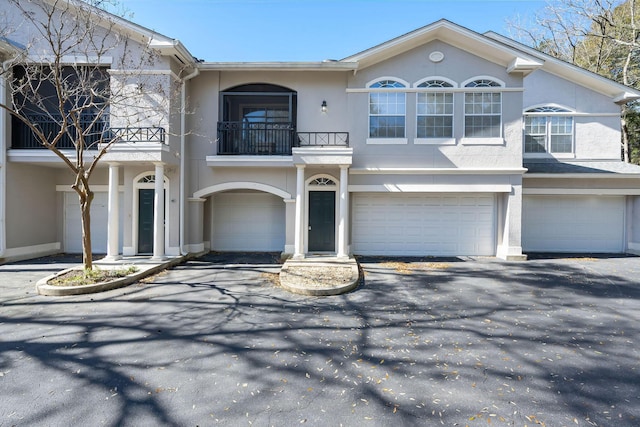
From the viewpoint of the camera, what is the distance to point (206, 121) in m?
11.6

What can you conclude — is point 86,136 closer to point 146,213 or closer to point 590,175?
point 146,213

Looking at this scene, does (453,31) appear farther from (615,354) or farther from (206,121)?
(615,354)

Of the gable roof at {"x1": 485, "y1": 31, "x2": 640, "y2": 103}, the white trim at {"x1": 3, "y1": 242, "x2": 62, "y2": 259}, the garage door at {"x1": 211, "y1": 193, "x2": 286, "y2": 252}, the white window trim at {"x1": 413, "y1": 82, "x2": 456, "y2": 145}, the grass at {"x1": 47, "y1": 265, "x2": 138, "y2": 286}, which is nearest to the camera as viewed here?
the grass at {"x1": 47, "y1": 265, "x2": 138, "y2": 286}

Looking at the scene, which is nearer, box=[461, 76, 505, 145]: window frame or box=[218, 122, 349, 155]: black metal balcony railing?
box=[461, 76, 505, 145]: window frame

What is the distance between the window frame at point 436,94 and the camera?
11.3m

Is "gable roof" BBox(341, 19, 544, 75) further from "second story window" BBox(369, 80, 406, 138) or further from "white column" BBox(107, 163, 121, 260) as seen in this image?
"white column" BBox(107, 163, 121, 260)

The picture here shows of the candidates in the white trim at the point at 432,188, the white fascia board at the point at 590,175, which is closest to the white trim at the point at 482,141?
the white trim at the point at 432,188

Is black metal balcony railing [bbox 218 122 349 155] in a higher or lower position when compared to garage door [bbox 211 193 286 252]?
higher

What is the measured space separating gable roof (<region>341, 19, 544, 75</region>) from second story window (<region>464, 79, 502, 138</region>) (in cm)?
83

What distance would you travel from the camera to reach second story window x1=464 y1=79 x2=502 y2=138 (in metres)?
11.3

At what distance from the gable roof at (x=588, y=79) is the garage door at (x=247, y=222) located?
11435 millimetres

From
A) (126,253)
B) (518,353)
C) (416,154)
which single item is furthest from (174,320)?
(416,154)

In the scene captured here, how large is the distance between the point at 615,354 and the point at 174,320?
22.1 ft

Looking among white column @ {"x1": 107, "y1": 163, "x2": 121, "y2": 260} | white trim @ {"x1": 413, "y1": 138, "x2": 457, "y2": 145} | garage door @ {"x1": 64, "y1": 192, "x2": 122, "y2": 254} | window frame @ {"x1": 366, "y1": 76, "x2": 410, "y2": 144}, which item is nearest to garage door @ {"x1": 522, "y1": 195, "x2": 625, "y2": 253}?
white trim @ {"x1": 413, "y1": 138, "x2": 457, "y2": 145}
